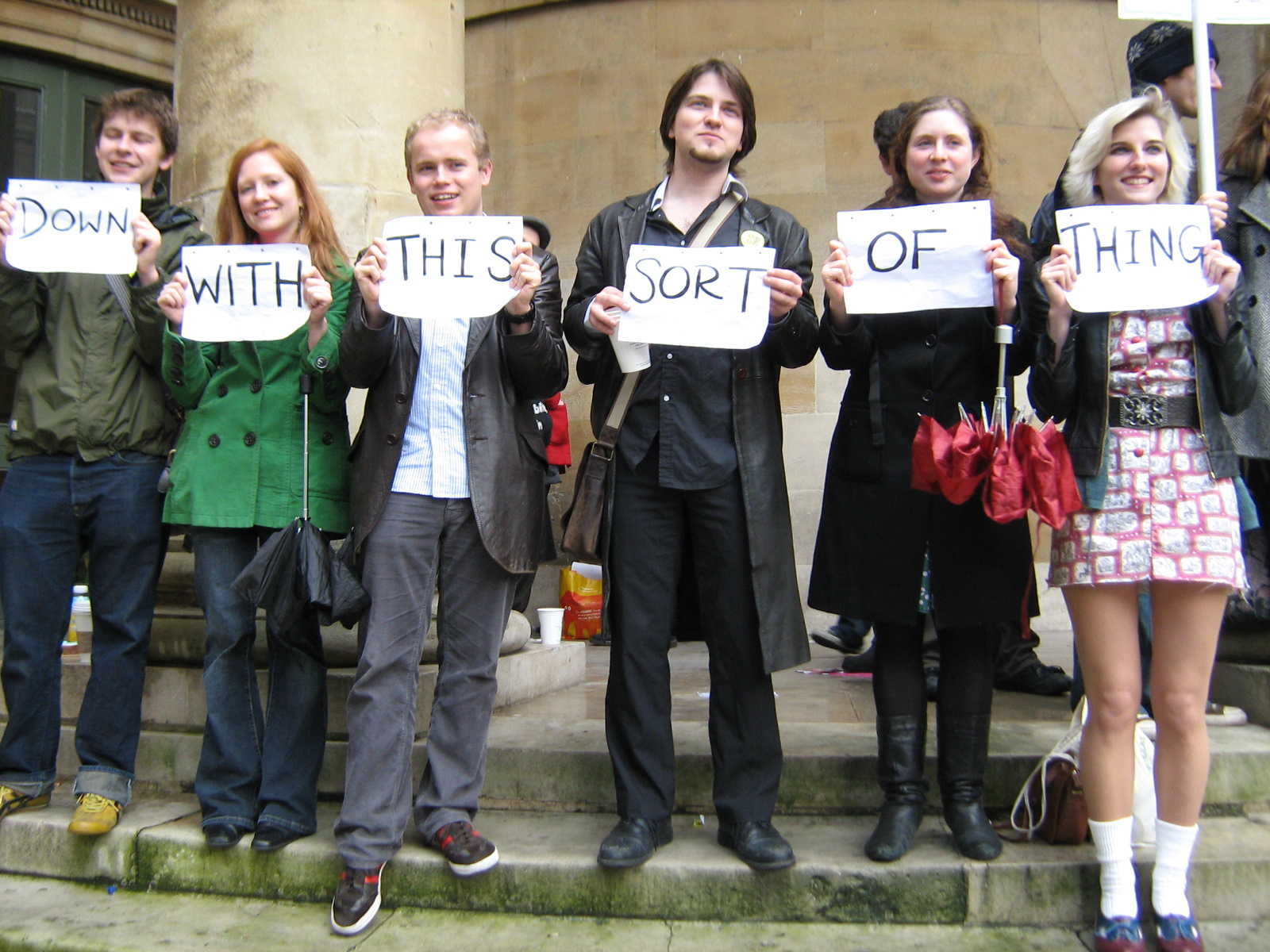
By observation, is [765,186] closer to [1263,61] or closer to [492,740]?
[1263,61]

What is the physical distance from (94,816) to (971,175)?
3235 millimetres

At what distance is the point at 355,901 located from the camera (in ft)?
9.98

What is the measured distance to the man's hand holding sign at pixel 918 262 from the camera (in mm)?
3000

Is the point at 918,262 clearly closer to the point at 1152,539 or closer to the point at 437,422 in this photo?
the point at 1152,539

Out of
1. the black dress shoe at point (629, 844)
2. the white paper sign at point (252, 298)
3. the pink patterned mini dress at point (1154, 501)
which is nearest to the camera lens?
the pink patterned mini dress at point (1154, 501)

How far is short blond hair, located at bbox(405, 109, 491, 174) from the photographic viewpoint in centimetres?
329

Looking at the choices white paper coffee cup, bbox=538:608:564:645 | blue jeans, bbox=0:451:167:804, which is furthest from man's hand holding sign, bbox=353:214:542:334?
white paper coffee cup, bbox=538:608:564:645

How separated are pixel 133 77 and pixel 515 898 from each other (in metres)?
6.64

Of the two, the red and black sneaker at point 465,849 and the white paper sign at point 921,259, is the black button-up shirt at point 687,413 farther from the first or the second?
the red and black sneaker at point 465,849

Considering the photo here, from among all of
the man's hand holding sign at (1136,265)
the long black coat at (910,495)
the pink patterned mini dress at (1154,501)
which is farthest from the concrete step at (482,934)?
the man's hand holding sign at (1136,265)

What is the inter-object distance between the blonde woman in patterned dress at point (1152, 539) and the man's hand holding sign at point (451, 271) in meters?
1.42

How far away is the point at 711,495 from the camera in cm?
317

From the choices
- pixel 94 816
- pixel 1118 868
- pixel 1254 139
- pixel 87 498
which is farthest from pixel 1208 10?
pixel 94 816

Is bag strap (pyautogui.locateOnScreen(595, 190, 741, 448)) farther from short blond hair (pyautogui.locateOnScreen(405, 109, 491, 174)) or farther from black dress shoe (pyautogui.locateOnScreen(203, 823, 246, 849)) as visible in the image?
black dress shoe (pyautogui.locateOnScreen(203, 823, 246, 849))
